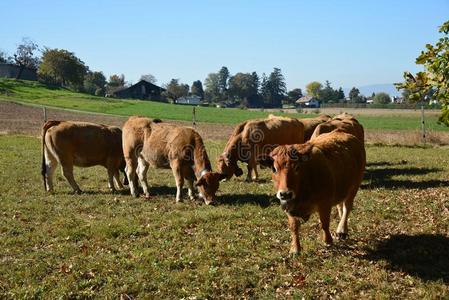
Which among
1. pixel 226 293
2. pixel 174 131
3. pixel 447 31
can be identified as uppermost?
pixel 447 31

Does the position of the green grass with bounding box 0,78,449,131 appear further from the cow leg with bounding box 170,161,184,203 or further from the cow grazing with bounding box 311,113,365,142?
the cow leg with bounding box 170,161,184,203

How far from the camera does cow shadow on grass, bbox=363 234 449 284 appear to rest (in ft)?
23.2

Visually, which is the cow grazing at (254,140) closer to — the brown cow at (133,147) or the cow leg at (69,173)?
the brown cow at (133,147)

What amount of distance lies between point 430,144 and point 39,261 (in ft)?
79.6

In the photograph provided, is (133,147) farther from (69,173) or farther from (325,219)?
(325,219)

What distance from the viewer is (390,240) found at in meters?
8.57

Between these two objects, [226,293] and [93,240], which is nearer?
[226,293]

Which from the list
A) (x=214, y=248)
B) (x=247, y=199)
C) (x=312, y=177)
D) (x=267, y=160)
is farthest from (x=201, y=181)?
(x=312, y=177)

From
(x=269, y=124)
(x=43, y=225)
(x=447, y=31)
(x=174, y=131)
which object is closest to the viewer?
(x=447, y=31)

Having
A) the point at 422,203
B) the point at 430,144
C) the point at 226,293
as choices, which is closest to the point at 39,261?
the point at 226,293

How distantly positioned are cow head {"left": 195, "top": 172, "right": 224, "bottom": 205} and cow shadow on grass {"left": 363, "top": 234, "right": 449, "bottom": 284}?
4.51m

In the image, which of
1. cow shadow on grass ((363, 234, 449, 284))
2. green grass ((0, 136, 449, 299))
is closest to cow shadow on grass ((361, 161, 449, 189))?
green grass ((0, 136, 449, 299))

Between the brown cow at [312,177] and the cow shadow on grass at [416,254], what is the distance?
109 cm

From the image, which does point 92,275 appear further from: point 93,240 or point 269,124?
point 269,124
